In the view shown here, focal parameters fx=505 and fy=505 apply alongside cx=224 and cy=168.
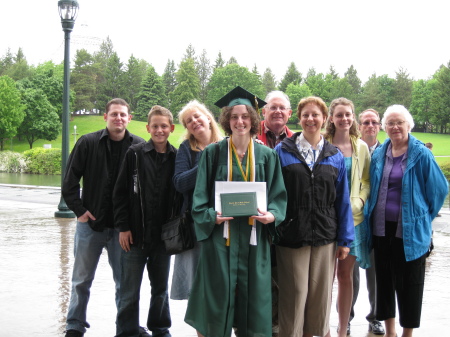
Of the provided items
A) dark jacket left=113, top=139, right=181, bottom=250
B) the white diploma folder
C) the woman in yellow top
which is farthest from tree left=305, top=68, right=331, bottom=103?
the white diploma folder

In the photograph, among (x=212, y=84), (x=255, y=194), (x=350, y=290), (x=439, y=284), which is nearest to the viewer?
(x=255, y=194)

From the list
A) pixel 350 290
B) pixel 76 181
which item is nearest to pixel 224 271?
pixel 350 290

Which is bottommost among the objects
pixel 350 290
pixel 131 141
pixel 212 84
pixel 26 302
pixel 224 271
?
pixel 26 302

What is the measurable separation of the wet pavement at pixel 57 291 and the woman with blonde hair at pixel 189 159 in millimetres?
728

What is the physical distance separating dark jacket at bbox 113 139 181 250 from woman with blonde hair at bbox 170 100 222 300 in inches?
8.0

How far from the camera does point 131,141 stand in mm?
4773

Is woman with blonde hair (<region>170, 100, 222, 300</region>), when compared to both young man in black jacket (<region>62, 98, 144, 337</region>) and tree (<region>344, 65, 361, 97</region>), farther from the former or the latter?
tree (<region>344, 65, 361, 97</region>)

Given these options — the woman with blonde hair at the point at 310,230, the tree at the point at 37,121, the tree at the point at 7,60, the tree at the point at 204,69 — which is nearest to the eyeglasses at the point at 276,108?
the woman with blonde hair at the point at 310,230

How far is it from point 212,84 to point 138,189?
92.5 meters

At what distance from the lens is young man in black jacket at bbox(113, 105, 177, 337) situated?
436 centimetres

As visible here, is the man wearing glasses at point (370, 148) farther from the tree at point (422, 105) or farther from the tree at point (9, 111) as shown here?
the tree at point (422, 105)

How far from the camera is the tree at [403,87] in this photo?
85.2m

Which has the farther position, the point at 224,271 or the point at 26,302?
the point at 26,302

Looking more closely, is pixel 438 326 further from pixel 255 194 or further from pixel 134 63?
pixel 134 63
